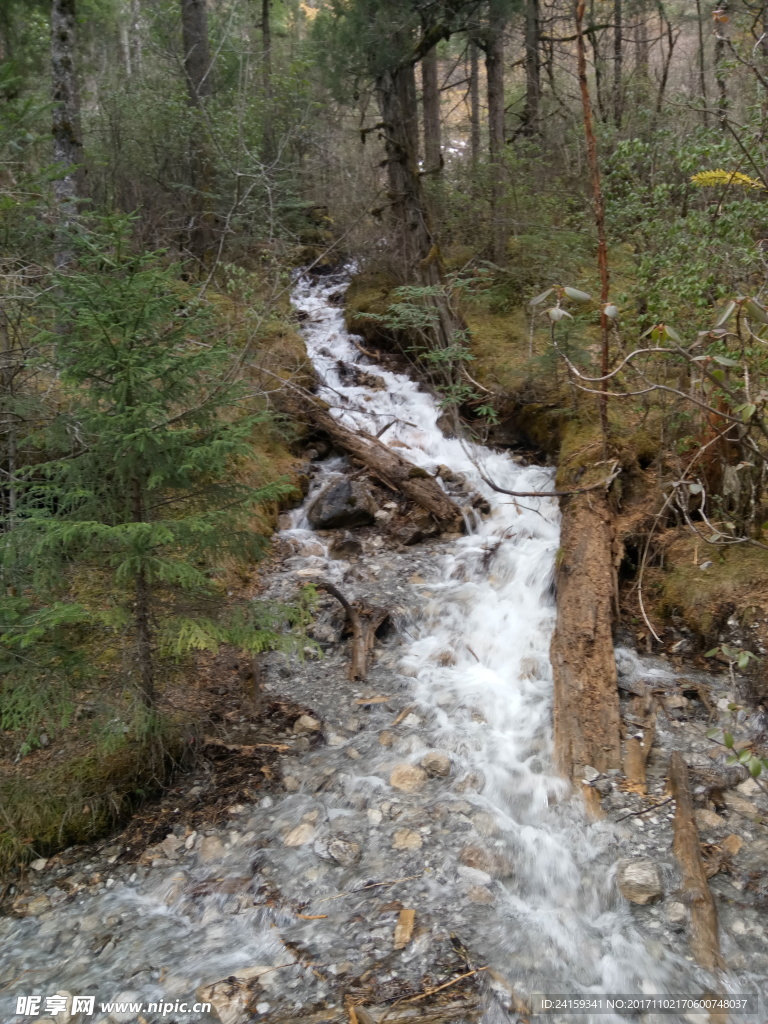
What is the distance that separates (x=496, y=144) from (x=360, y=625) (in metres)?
9.66

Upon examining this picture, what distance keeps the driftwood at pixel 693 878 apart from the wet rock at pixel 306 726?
2.41 metres

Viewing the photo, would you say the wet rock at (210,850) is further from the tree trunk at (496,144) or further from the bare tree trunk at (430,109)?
the bare tree trunk at (430,109)

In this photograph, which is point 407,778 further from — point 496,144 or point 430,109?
point 430,109

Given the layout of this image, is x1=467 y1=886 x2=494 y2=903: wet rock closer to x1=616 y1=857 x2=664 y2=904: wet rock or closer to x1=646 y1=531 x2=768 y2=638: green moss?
x1=616 y1=857 x2=664 y2=904: wet rock

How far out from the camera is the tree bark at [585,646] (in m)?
4.30

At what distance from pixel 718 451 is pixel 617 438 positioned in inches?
50.1

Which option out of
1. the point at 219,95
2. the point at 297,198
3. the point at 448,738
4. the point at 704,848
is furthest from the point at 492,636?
the point at 219,95

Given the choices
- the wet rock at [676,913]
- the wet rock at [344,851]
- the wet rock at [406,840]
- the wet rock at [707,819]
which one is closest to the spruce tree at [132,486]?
the wet rock at [344,851]

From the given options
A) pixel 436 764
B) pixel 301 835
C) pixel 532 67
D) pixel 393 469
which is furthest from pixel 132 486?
pixel 532 67

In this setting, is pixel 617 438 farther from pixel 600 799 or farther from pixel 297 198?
pixel 297 198

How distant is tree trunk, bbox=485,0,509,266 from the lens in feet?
34.1

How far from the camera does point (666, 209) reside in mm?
7516

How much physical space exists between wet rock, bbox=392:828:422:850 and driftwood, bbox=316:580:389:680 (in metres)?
1.55

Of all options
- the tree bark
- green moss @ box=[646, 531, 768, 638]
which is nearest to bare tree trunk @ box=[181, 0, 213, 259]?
the tree bark
